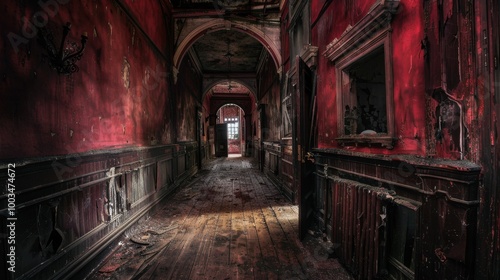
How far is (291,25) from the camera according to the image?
212 inches

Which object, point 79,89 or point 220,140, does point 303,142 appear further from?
point 220,140

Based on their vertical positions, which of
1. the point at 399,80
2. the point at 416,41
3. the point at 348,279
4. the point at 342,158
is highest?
the point at 416,41

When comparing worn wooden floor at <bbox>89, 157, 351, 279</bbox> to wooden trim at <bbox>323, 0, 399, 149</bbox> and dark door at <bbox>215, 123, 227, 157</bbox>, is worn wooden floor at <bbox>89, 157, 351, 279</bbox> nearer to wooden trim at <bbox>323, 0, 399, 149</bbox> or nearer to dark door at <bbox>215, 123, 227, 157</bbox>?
wooden trim at <bbox>323, 0, 399, 149</bbox>

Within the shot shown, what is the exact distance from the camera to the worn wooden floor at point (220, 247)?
102 inches

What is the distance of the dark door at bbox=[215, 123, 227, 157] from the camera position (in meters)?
18.8

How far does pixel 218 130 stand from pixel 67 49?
16515mm

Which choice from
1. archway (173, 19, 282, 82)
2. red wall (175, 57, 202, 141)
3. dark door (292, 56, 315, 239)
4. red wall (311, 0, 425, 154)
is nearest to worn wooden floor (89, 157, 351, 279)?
dark door (292, 56, 315, 239)

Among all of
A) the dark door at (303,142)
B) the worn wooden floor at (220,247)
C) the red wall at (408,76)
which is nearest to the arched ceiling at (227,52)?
the dark door at (303,142)

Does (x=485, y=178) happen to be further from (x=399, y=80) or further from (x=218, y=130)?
(x=218, y=130)

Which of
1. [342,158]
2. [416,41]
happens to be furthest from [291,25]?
[416,41]

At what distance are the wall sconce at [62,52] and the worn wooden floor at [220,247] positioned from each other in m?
2.13

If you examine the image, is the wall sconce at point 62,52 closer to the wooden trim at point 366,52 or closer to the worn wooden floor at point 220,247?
the worn wooden floor at point 220,247

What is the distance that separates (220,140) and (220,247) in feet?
51.9

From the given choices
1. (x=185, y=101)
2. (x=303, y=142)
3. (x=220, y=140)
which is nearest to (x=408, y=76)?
(x=303, y=142)
